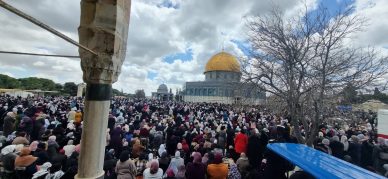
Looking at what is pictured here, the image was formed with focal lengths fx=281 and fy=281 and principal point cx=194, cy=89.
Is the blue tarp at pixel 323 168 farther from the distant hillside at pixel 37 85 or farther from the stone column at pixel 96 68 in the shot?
the distant hillside at pixel 37 85

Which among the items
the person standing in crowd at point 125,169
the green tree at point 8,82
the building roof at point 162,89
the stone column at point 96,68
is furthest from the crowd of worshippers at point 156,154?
the building roof at point 162,89

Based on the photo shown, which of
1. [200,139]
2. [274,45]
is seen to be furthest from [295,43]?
[200,139]

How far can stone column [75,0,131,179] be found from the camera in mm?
3369

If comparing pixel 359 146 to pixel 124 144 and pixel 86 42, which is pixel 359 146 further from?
pixel 86 42

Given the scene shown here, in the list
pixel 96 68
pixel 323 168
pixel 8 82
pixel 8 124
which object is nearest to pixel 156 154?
pixel 8 124

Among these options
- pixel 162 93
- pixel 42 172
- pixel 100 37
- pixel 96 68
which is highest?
pixel 162 93

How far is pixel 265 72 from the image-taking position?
33.1 ft

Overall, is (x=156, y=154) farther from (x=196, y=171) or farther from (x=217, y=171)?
(x=217, y=171)

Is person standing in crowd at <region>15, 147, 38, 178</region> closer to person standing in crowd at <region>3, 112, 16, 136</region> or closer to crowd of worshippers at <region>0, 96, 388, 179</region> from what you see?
crowd of worshippers at <region>0, 96, 388, 179</region>

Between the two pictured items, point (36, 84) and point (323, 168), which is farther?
point (36, 84)

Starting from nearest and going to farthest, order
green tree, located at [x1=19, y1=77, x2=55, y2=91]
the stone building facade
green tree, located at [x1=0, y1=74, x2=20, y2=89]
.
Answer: green tree, located at [x1=0, y1=74, x2=20, y2=89], green tree, located at [x1=19, y1=77, x2=55, y2=91], the stone building facade

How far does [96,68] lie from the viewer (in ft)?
11.3

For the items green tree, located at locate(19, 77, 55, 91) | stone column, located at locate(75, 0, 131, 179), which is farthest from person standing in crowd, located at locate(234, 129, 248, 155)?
green tree, located at locate(19, 77, 55, 91)

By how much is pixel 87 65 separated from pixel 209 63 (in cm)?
5836
